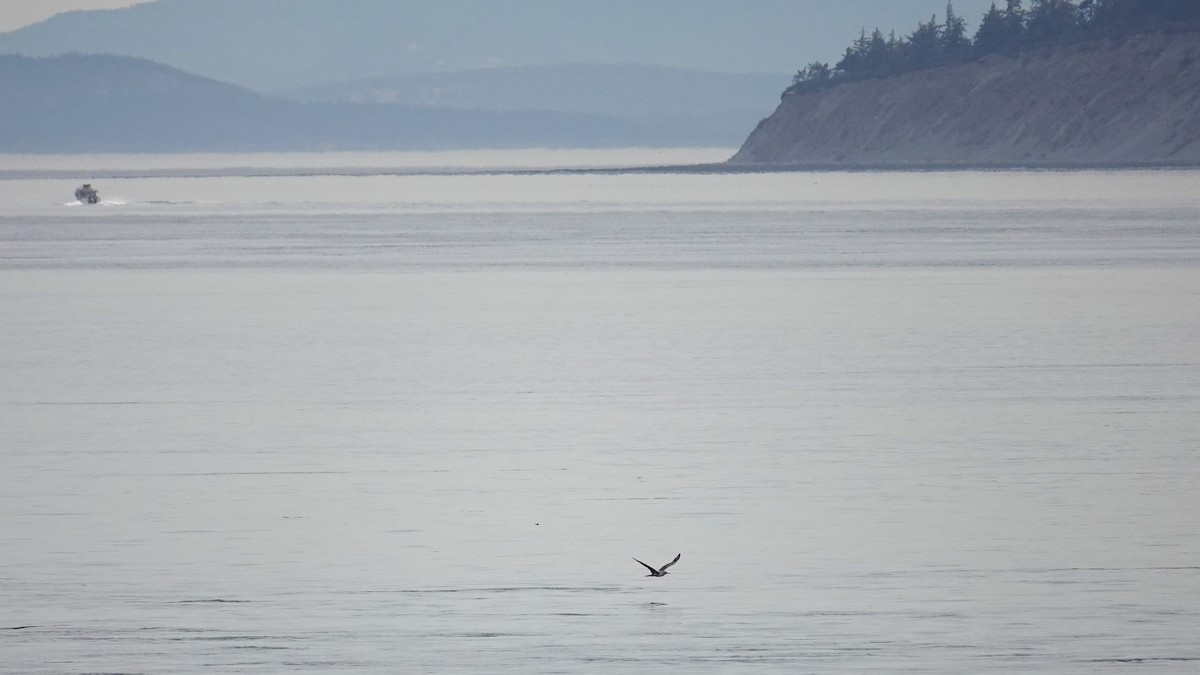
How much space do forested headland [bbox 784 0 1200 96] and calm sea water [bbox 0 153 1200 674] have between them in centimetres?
14091

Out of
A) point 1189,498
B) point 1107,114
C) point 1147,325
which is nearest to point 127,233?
point 1147,325

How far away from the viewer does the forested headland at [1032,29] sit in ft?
559

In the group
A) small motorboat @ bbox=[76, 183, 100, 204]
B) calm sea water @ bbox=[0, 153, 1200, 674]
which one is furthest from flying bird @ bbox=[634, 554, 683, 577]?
small motorboat @ bbox=[76, 183, 100, 204]

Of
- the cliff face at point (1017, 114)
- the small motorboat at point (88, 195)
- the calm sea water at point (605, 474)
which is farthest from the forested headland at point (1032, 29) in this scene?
the calm sea water at point (605, 474)

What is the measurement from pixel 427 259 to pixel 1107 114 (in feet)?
393

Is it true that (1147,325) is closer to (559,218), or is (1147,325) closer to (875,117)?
(559,218)

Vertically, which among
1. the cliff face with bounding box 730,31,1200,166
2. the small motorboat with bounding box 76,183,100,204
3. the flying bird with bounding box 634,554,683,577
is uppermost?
the cliff face with bounding box 730,31,1200,166

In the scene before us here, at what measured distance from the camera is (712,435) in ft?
57.7

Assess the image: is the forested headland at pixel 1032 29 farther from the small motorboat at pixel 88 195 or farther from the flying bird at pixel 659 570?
the flying bird at pixel 659 570

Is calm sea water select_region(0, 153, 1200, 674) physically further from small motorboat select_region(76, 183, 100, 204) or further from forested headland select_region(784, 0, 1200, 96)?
forested headland select_region(784, 0, 1200, 96)

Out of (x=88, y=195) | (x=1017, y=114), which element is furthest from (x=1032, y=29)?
(x=88, y=195)

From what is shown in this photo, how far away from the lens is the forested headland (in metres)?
170

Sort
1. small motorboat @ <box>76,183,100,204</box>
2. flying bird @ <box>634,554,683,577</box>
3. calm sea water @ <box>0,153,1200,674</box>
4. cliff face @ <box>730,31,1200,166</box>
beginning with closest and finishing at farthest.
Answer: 1. calm sea water @ <box>0,153,1200,674</box>
2. flying bird @ <box>634,554,683,577</box>
3. small motorboat @ <box>76,183,100,204</box>
4. cliff face @ <box>730,31,1200,166</box>

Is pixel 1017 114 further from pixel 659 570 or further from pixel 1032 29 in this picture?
pixel 659 570
